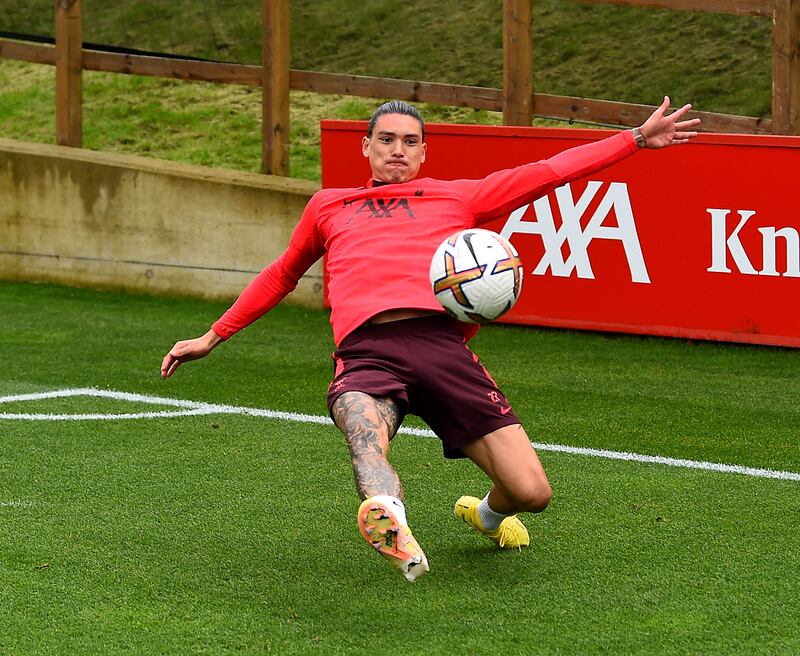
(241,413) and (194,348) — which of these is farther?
(241,413)

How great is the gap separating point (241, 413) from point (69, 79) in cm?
688

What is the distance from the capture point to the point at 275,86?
44.0ft

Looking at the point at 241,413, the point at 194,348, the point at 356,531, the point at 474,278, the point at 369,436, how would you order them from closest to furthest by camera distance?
the point at 369,436
the point at 474,278
the point at 194,348
the point at 356,531
the point at 241,413

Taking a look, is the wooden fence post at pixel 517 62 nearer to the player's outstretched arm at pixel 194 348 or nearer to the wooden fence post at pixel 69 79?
the wooden fence post at pixel 69 79

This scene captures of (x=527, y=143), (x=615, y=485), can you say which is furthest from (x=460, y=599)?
(x=527, y=143)

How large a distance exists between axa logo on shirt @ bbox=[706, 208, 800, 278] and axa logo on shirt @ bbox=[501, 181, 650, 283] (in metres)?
0.60

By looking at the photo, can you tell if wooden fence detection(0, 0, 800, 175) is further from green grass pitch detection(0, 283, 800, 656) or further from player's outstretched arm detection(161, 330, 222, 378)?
player's outstretched arm detection(161, 330, 222, 378)

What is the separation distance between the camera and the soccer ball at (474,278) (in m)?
5.17

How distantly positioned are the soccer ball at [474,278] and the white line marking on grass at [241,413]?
2466mm

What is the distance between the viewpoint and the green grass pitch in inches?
195

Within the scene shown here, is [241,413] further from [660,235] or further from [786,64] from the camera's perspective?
[786,64]

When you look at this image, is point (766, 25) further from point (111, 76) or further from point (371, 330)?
point (371, 330)

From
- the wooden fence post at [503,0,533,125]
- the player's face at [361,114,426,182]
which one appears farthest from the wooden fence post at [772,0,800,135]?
the player's face at [361,114,426,182]

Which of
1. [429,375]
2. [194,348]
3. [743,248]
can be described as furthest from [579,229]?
[429,375]
